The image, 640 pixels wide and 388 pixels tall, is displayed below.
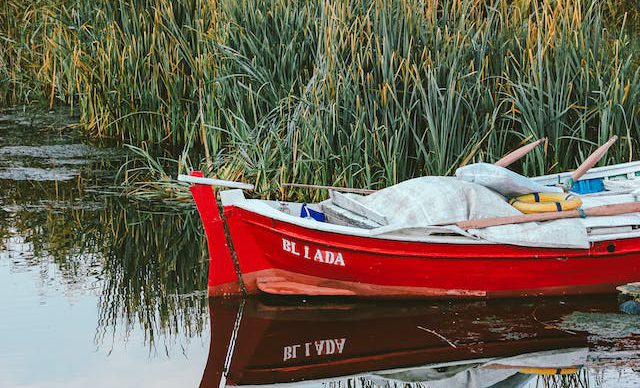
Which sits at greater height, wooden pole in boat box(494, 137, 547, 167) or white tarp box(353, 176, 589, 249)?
wooden pole in boat box(494, 137, 547, 167)

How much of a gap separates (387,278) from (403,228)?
1.41 ft

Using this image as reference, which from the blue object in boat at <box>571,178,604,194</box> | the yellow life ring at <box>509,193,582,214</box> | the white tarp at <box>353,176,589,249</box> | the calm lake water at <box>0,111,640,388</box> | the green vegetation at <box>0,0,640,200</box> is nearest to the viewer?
the calm lake water at <box>0,111,640,388</box>

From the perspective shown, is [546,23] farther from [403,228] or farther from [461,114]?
[403,228]

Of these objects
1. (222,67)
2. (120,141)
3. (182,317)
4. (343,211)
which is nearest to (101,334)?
(182,317)

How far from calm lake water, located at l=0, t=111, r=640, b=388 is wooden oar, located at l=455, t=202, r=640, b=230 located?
0.54 m

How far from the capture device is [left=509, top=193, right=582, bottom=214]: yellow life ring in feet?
29.1

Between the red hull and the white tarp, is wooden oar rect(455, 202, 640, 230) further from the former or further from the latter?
the red hull

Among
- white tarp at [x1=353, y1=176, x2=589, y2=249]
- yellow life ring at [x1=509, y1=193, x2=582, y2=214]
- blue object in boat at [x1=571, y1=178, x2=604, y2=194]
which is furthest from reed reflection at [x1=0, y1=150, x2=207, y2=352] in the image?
blue object in boat at [x1=571, y1=178, x2=604, y2=194]

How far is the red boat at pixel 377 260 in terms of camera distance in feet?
28.3

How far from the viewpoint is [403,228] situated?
28.0 feet

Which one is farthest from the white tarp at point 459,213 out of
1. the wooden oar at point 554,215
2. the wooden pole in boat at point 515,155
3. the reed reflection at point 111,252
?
the reed reflection at point 111,252

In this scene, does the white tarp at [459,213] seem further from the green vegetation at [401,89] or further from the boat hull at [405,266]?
the green vegetation at [401,89]

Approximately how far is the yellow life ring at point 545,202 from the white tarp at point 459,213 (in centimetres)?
12

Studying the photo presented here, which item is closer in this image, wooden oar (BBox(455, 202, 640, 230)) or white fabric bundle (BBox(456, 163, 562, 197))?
wooden oar (BBox(455, 202, 640, 230))
